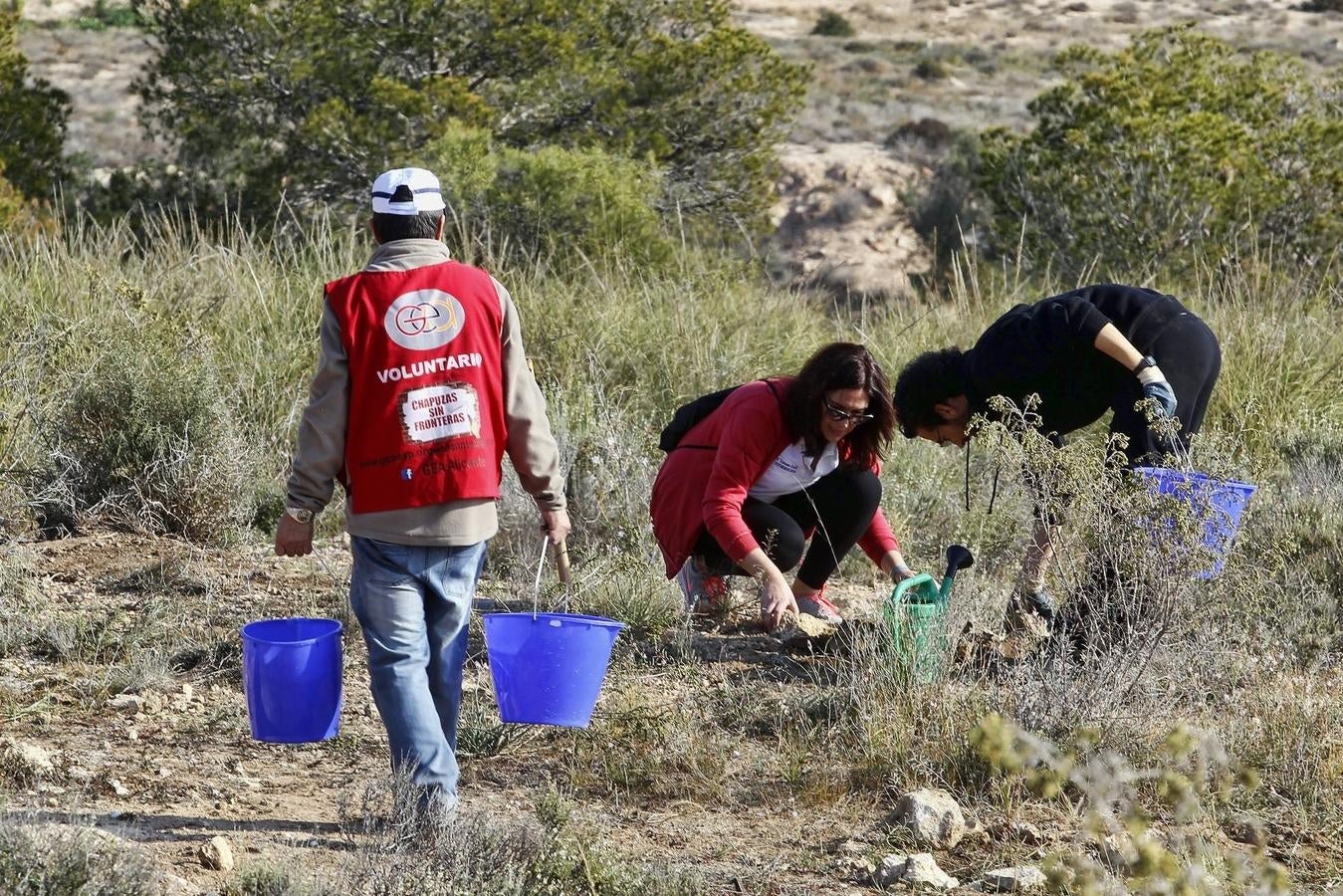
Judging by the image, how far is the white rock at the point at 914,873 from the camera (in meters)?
3.17

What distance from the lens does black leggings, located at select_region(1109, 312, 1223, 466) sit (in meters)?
4.54

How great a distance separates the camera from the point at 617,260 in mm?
8242

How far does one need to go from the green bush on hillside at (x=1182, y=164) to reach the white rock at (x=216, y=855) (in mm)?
8969

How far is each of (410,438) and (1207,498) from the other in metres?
2.06

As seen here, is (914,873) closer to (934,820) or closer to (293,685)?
(934,820)

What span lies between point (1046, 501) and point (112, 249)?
530 centimetres

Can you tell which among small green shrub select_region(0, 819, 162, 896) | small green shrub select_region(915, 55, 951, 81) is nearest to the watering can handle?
small green shrub select_region(0, 819, 162, 896)

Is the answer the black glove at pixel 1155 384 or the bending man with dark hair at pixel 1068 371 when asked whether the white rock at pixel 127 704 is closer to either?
the bending man with dark hair at pixel 1068 371

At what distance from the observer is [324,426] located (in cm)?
310

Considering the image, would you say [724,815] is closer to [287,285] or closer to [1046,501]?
[1046,501]

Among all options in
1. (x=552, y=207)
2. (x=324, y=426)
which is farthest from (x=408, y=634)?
(x=552, y=207)

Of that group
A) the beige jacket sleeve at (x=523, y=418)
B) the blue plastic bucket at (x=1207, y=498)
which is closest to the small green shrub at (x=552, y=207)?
the blue plastic bucket at (x=1207, y=498)

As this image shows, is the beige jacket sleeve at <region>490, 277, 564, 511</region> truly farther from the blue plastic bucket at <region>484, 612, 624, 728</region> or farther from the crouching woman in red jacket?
the crouching woman in red jacket

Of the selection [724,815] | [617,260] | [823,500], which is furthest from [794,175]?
[724,815]
